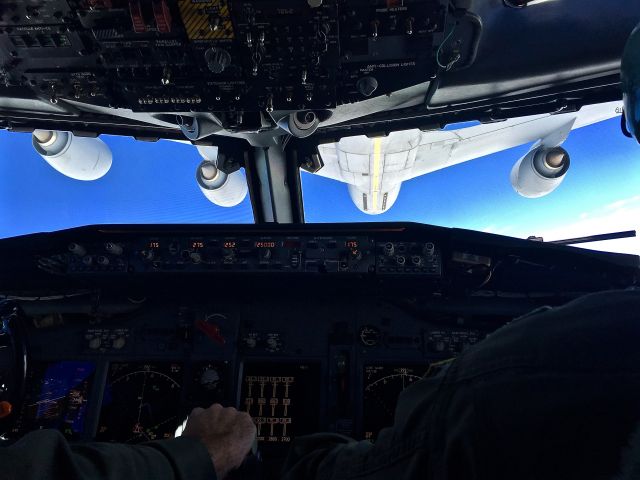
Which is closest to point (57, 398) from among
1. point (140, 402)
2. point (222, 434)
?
point (140, 402)

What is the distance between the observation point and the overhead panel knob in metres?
1.53

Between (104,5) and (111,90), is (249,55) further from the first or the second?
(111,90)

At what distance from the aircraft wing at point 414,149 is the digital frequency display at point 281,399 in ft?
9.16

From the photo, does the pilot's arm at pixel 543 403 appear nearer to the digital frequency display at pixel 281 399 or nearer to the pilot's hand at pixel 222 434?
the pilot's hand at pixel 222 434

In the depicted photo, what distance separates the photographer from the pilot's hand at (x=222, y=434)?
125 centimetres

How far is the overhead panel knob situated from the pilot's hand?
1.13 m

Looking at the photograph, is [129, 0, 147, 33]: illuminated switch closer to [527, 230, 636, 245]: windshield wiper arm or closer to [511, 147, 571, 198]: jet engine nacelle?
[527, 230, 636, 245]: windshield wiper arm

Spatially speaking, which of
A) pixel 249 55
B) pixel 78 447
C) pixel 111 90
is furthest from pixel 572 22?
pixel 78 447

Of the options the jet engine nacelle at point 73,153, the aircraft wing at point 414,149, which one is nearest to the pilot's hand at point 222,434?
the jet engine nacelle at point 73,153

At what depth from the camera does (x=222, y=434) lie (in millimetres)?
1285

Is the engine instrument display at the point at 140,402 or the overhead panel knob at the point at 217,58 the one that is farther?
the engine instrument display at the point at 140,402

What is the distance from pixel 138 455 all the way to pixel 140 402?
4.02ft

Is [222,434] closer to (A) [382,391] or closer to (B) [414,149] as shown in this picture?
(A) [382,391]

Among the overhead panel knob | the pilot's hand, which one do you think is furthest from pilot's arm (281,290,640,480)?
the overhead panel knob
